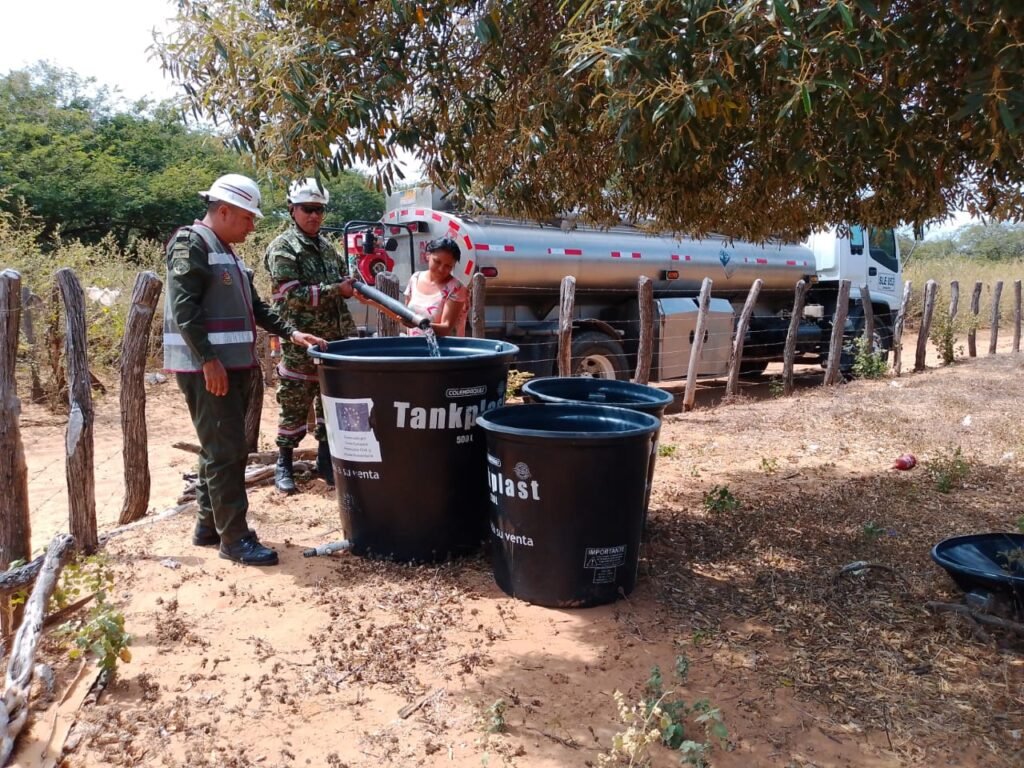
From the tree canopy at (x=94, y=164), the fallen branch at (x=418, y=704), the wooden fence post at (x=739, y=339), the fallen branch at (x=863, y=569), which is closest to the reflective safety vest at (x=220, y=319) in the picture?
the fallen branch at (x=418, y=704)

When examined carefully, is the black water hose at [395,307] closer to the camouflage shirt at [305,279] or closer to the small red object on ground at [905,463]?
the camouflage shirt at [305,279]

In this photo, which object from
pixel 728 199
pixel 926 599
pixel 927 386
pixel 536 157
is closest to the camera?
pixel 926 599

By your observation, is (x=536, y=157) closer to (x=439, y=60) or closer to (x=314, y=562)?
(x=439, y=60)

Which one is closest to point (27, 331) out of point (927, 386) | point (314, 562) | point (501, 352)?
point (314, 562)

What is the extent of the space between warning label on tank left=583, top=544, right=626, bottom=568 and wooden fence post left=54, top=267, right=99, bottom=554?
98.8 inches

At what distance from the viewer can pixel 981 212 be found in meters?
4.32

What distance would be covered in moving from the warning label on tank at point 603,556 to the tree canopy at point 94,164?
14351 mm

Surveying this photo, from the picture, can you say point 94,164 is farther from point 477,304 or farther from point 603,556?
→ point 603,556

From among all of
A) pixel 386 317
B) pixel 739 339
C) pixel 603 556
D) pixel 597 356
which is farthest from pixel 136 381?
pixel 739 339

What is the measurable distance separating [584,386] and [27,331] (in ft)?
22.8

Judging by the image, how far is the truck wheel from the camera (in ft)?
30.5

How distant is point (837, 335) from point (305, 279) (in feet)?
28.5

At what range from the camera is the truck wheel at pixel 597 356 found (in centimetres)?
930

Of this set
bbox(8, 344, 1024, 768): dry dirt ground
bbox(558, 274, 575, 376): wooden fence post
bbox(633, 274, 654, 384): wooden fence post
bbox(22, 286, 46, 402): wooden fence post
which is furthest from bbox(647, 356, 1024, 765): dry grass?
bbox(22, 286, 46, 402): wooden fence post
